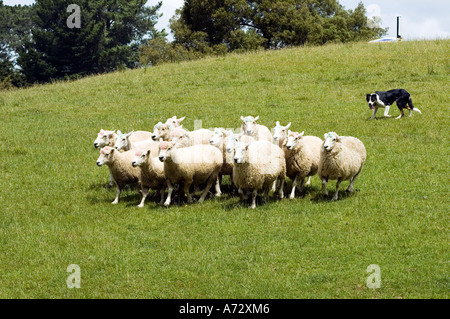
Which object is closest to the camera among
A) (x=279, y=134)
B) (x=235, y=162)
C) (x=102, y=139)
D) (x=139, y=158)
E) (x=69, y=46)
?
(x=235, y=162)

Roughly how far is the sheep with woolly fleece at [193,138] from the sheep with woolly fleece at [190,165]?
3.42 ft

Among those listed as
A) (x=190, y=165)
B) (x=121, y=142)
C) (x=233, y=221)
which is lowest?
(x=233, y=221)

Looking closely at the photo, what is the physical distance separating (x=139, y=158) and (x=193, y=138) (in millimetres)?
2479

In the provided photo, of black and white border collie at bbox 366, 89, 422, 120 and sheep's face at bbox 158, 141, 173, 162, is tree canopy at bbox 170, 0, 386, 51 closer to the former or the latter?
black and white border collie at bbox 366, 89, 422, 120

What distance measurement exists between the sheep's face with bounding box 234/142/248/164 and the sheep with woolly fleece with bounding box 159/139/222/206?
1050 mm

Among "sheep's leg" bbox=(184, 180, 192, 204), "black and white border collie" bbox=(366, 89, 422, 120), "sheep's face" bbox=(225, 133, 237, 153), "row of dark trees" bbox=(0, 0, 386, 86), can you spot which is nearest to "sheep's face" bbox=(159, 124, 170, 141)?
"sheep's leg" bbox=(184, 180, 192, 204)

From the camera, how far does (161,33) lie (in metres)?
77.2

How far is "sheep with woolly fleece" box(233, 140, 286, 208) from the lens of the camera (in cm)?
1349

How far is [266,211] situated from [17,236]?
5310 mm

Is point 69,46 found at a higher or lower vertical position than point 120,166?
higher

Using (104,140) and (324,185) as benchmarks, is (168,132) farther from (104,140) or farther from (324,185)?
(324,185)

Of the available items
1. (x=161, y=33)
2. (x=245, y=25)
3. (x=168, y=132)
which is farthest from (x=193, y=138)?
(x=161, y=33)
